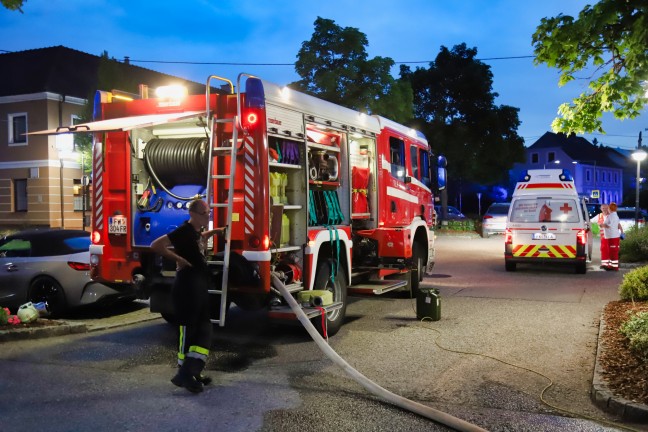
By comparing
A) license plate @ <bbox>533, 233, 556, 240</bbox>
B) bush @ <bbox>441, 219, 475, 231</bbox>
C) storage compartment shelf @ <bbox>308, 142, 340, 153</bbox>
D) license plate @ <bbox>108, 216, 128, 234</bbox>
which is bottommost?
bush @ <bbox>441, 219, 475, 231</bbox>

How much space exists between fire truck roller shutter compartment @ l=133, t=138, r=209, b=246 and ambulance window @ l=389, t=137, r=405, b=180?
4.23m

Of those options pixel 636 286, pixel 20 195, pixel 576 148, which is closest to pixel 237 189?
pixel 636 286

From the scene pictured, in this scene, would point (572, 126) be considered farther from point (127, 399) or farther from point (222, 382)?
point (127, 399)

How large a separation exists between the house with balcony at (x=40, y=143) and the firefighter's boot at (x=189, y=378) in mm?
26231

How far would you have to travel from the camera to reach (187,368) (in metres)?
5.91

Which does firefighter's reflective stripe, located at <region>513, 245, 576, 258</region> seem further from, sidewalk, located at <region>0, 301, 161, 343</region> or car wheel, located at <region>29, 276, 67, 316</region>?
car wheel, located at <region>29, 276, 67, 316</region>

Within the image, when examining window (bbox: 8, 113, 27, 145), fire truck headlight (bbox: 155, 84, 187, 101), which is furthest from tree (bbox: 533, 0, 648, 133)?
window (bbox: 8, 113, 27, 145)

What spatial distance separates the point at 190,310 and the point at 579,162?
78823mm

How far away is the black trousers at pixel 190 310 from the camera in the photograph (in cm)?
604

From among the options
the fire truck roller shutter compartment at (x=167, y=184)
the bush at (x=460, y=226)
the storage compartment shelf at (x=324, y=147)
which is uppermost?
the storage compartment shelf at (x=324, y=147)

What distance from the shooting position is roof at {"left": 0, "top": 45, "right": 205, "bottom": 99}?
31.6m

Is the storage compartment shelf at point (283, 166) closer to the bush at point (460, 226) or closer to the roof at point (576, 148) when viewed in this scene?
the bush at point (460, 226)

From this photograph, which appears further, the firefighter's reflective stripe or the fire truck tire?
the fire truck tire

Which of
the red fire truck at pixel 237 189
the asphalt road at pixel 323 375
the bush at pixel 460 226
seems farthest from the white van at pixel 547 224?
the bush at pixel 460 226
